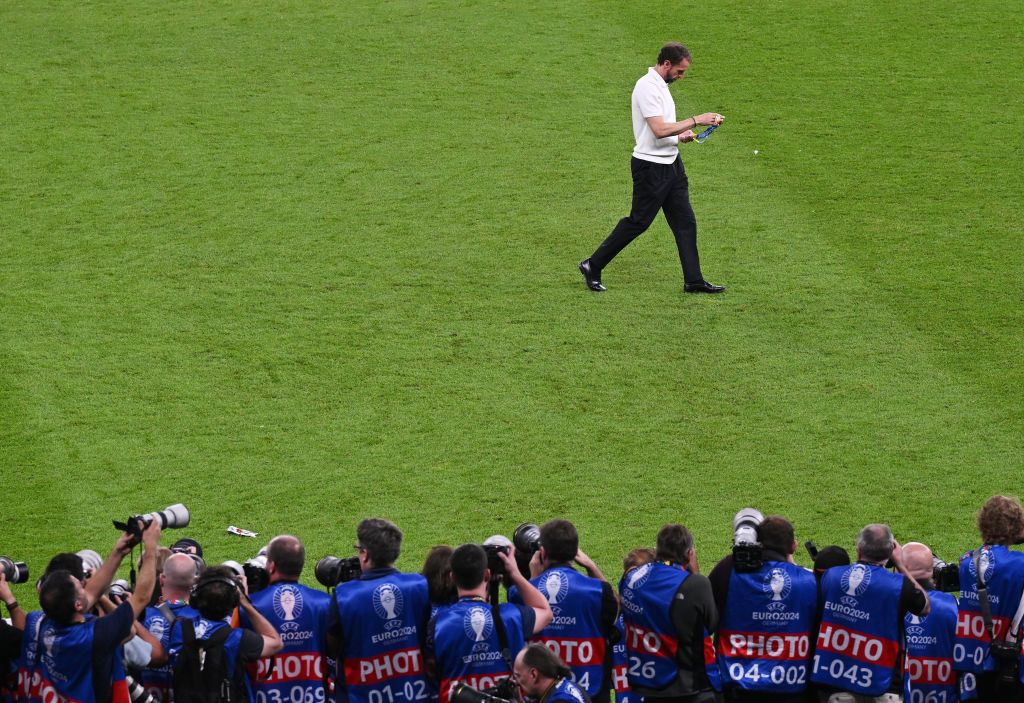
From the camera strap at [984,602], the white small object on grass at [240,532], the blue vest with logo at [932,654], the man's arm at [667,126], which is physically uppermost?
the man's arm at [667,126]

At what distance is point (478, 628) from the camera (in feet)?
18.2

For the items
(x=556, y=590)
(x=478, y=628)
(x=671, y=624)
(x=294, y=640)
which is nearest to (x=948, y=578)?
(x=671, y=624)

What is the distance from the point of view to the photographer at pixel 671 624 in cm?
584

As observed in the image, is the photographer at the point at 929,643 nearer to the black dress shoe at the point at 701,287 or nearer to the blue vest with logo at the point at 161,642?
the blue vest with logo at the point at 161,642

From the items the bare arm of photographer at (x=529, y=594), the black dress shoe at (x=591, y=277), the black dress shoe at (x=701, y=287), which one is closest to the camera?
the bare arm of photographer at (x=529, y=594)

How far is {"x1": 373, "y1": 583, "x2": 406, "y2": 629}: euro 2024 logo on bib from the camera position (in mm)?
5734

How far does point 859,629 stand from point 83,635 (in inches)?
117

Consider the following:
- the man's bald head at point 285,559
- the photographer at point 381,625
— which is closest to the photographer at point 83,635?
the man's bald head at point 285,559

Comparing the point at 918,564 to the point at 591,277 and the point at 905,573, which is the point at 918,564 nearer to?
the point at 905,573

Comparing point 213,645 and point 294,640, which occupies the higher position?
point 213,645

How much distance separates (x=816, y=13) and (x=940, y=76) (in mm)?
1953

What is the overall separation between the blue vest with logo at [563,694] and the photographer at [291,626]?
1.14 meters

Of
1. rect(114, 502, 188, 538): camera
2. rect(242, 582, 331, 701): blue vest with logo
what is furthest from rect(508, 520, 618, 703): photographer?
rect(114, 502, 188, 538): camera

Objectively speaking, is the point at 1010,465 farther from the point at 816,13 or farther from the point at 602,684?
the point at 816,13
